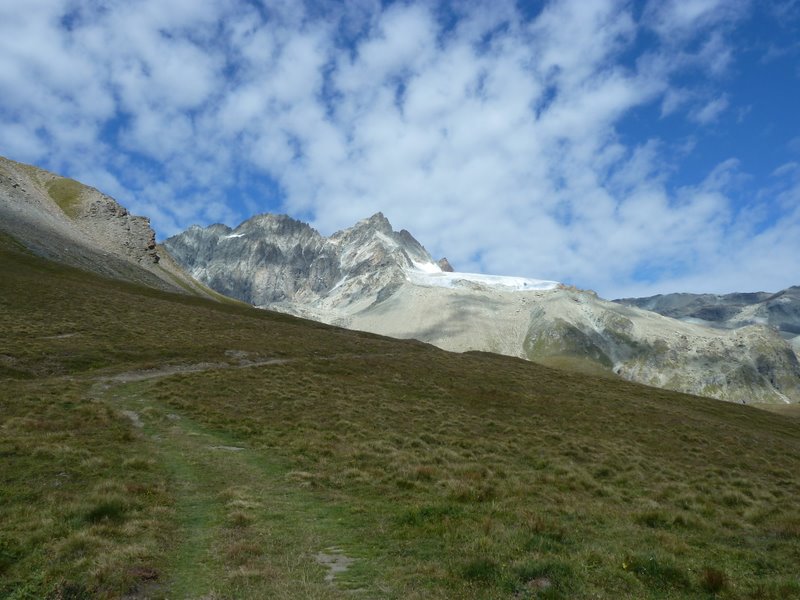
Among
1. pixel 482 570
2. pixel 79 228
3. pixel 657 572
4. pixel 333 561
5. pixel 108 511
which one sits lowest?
pixel 108 511

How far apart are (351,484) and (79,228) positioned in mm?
143666

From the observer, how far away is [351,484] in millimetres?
19078

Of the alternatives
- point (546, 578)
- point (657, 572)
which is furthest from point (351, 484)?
point (657, 572)

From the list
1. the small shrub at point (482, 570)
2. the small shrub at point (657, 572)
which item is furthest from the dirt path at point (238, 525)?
the small shrub at point (657, 572)

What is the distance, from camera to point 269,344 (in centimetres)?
5622

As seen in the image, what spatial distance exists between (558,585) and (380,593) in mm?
3697

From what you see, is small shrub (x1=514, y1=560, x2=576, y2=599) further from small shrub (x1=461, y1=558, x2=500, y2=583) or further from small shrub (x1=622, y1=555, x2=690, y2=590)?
small shrub (x1=622, y1=555, x2=690, y2=590)

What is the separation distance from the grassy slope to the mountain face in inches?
2428

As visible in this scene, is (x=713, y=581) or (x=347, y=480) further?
(x=347, y=480)

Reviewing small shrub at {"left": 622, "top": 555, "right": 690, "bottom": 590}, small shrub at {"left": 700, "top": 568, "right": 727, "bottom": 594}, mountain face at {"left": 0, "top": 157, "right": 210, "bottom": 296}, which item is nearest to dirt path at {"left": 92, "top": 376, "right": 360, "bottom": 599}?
small shrub at {"left": 622, "top": 555, "right": 690, "bottom": 590}

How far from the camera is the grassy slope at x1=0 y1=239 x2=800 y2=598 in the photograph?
34.0 feet

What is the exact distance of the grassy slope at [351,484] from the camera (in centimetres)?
1037

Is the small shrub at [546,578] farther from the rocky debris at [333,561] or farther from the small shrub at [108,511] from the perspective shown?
the small shrub at [108,511]

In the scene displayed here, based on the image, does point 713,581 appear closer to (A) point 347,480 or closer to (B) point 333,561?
(B) point 333,561
